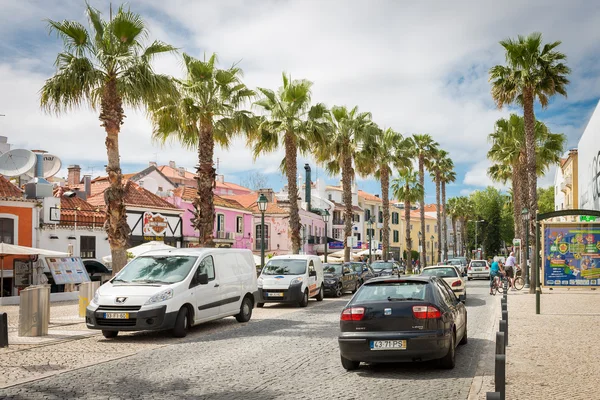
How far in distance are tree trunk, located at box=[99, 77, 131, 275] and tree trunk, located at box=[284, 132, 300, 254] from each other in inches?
545

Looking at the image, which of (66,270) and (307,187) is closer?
(66,270)

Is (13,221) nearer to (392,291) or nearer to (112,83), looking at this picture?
(112,83)

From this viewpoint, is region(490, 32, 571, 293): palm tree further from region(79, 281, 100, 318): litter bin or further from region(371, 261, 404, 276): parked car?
region(79, 281, 100, 318): litter bin

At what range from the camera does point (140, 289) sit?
13.0 metres

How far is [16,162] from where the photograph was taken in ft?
94.9

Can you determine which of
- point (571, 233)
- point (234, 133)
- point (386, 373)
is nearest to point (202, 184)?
point (234, 133)

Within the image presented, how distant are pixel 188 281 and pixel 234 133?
12777 millimetres

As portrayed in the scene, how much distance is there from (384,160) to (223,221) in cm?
1413

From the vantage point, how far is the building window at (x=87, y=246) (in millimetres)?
32406

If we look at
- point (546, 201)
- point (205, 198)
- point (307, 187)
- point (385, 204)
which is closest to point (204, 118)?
point (205, 198)

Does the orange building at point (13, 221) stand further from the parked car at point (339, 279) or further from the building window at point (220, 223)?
the building window at point (220, 223)

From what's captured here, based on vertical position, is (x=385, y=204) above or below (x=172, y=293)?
above

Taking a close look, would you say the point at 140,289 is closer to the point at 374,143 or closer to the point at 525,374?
the point at 525,374

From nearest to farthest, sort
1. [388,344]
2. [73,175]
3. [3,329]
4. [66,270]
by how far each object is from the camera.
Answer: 1. [388,344]
2. [3,329]
3. [66,270]
4. [73,175]
